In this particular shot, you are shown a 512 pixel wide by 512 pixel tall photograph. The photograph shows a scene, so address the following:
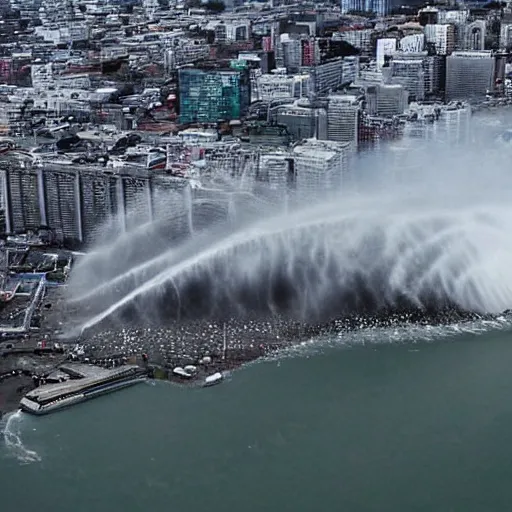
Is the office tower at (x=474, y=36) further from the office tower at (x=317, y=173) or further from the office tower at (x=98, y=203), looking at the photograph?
the office tower at (x=98, y=203)

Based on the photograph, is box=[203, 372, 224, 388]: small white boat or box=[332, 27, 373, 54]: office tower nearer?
box=[203, 372, 224, 388]: small white boat

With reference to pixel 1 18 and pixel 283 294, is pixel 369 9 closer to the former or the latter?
pixel 1 18

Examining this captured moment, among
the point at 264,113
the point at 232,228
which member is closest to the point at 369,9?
the point at 264,113

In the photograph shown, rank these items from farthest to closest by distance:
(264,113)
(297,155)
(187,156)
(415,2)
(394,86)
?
(415,2) → (394,86) → (264,113) → (187,156) → (297,155)

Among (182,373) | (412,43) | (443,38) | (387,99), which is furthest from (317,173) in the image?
(443,38)

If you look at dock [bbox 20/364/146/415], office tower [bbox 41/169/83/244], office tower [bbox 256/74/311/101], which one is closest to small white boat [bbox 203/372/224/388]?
dock [bbox 20/364/146/415]

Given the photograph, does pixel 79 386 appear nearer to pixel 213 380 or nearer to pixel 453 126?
pixel 213 380

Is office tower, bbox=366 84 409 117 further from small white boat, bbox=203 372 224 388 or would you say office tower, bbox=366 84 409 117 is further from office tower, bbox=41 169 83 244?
small white boat, bbox=203 372 224 388
